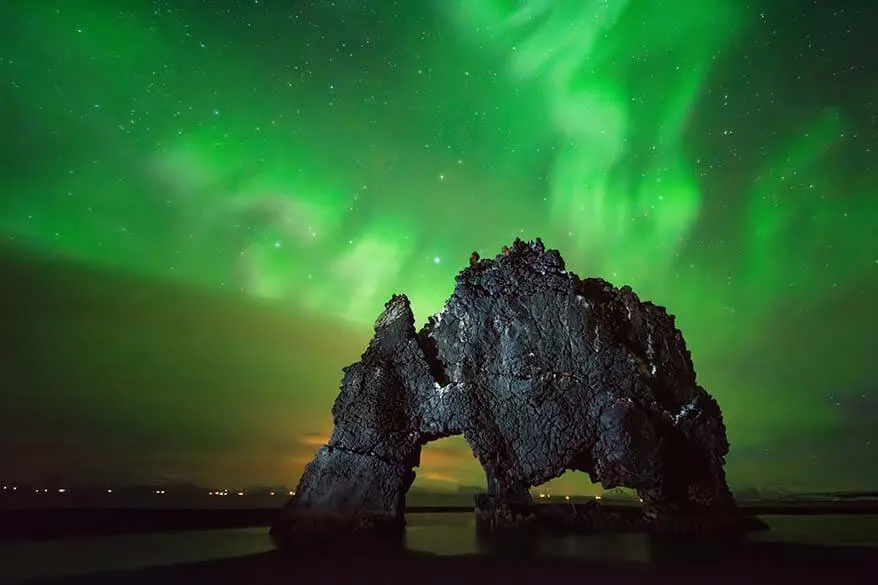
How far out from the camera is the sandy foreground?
16.5 m

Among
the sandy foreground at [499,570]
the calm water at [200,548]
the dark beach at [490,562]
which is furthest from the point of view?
the calm water at [200,548]

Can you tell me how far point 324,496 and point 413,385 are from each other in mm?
6596

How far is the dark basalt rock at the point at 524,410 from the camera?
28.6 metres

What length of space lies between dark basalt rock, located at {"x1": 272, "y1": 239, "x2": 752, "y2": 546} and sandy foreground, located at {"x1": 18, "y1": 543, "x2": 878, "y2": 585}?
6.48m

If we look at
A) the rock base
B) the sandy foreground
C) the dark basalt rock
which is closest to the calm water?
the rock base

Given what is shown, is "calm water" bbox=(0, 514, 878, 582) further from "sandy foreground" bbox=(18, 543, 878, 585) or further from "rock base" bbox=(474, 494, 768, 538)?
"sandy foreground" bbox=(18, 543, 878, 585)

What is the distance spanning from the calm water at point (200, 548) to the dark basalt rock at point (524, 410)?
245 cm

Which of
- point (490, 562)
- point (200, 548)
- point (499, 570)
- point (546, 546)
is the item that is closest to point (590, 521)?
point (546, 546)

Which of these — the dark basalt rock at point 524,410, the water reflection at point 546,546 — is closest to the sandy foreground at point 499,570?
the water reflection at point 546,546

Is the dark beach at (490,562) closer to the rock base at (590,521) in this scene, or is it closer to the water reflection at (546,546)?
the water reflection at (546,546)

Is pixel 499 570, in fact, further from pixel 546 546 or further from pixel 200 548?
pixel 200 548

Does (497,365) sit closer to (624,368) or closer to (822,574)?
(624,368)

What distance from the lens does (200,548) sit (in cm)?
2619

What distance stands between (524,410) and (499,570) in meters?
11.7
